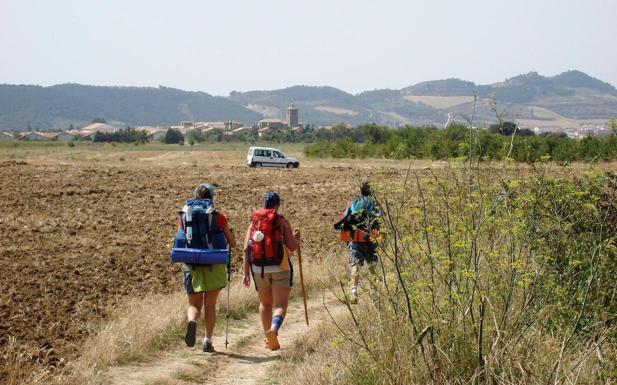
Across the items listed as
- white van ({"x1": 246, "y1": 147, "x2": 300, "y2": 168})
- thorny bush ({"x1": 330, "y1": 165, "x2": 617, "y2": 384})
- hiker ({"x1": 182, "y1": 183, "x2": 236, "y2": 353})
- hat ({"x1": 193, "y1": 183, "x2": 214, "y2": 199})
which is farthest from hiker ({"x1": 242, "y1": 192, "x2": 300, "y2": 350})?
white van ({"x1": 246, "y1": 147, "x2": 300, "y2": 168})

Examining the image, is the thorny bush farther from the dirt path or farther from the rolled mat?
the rolled mat

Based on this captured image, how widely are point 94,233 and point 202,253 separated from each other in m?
11.8

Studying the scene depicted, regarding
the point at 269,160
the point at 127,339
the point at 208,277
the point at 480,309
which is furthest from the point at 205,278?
the point at 269,160

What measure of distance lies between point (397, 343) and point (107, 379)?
310 centimetres

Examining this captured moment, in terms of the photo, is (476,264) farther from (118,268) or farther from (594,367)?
(118,268)

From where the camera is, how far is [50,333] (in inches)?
366

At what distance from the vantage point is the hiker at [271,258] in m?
8.55

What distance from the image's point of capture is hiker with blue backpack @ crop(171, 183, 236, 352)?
8516mm

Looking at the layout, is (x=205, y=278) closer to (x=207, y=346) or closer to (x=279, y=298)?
(x=207, y=346)

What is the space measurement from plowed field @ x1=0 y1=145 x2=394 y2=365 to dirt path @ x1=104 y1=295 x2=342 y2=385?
3.17 feet

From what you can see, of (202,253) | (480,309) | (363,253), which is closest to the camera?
(480,309)

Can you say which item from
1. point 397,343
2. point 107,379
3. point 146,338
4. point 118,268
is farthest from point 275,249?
point 118,268

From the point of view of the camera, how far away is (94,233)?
1948 cm

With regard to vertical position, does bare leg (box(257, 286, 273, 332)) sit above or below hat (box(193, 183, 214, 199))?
below
